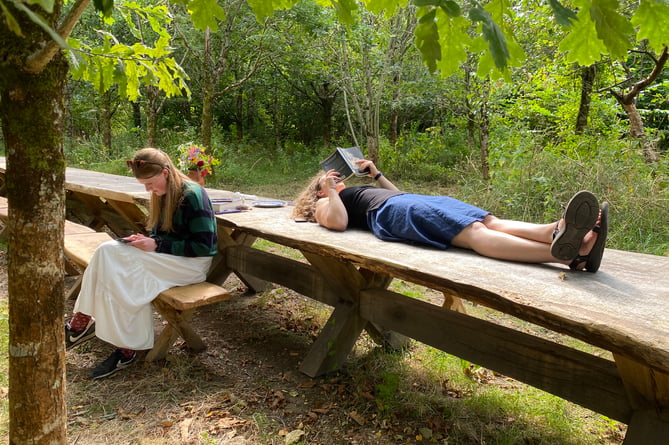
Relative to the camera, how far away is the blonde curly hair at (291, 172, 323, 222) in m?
3.25

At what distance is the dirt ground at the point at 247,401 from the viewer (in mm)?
2328

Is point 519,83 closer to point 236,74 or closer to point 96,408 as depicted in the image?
point 96,408

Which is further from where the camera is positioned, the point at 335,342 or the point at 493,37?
the point at 335,342

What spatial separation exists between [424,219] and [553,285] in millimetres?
852

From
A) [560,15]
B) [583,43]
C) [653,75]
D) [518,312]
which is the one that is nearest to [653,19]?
[583,43]

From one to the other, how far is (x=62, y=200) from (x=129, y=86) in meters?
1.32

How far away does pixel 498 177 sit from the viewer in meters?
5.88

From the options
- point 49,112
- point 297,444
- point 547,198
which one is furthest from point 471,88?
point 49,112

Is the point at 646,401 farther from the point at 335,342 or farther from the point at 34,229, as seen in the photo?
the point at 34,229

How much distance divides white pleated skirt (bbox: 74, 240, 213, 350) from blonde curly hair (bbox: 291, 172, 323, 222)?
95 centimetres

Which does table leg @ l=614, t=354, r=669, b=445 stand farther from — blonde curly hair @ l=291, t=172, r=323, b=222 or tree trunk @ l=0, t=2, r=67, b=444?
blonde curly hair @ l=291, t=172, r=323, b=222

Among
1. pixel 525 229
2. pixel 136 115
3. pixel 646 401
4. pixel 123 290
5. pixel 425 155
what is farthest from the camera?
pixel 136 115

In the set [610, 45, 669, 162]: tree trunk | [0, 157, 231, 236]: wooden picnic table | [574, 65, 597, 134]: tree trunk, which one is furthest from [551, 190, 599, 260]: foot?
[574, 65, 597, 134]: tree trunk

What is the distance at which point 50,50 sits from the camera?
104cm
